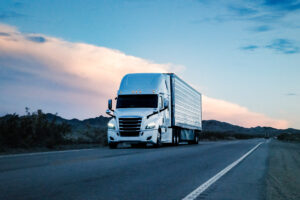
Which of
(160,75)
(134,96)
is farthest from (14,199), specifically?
(160,75)

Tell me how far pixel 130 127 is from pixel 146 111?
4.30 feet

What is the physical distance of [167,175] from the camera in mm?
9227

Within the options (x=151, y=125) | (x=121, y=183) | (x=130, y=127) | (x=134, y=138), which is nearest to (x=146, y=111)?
(x=151, y=125)

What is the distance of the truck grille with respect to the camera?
2291 centimetres

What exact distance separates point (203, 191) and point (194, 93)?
30.7m

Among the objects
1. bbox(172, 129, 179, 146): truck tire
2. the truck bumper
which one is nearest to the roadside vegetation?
the truck bumper

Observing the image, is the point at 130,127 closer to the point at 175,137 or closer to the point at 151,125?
the point at 151,125

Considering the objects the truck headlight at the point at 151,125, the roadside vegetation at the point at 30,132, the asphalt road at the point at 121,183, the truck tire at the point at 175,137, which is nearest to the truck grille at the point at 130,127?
the truck headlight at the point at 151,125

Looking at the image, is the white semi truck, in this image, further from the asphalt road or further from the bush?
the asphalt road

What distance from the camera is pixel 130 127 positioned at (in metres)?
22.9

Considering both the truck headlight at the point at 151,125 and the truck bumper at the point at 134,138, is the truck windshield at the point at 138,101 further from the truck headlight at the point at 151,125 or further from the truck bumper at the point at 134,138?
the truck bumper at the point at 134,138

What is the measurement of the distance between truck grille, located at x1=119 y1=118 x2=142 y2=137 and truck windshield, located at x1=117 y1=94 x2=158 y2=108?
132cm

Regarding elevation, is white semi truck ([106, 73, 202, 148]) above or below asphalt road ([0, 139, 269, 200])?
above

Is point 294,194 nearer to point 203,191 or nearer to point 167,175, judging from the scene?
point 203,191
